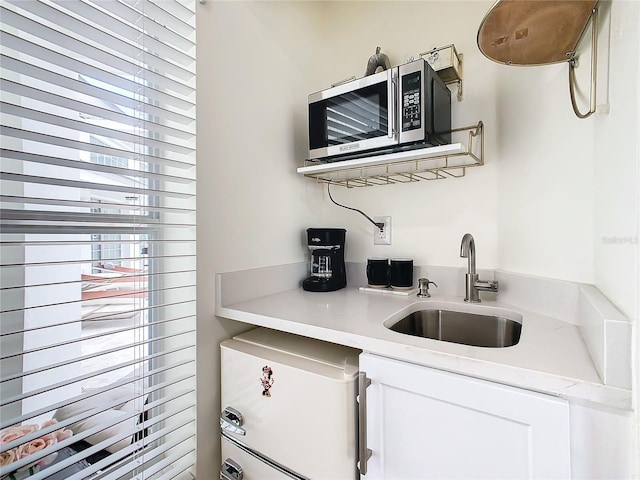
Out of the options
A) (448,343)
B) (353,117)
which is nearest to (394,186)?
(353,117)

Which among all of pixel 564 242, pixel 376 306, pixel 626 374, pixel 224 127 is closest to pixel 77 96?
pixel 224 127

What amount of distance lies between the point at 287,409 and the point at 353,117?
44.6 inches

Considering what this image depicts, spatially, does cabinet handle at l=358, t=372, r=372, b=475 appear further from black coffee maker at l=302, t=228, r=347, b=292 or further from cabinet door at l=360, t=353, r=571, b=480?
black coffee maker at l=302, t=228, r=347, b=292

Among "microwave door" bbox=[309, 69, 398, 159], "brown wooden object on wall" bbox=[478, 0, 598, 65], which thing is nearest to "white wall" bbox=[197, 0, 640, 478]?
"brown wooden object on wall" bbox=[478, 0, 598, 65]

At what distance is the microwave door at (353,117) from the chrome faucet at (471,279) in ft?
1.61

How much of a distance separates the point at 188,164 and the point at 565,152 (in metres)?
1.30

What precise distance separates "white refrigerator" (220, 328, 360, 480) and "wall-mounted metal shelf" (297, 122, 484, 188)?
746mm

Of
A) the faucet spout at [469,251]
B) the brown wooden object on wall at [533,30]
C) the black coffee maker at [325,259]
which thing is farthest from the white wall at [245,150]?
the brown wooden object on wall at [533,30]

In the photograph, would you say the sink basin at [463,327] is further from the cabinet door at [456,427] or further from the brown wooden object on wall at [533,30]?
the brown wooden object on wall at [533,30]

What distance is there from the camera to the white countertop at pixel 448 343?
2.00ft

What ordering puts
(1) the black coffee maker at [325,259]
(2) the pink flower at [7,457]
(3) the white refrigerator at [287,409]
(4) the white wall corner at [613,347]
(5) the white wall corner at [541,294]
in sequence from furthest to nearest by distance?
(1) the black coffee maker at [325,259]
(5) the white wall corner at [541,294]
(3) the white refrigerator at [287,409]
(2) the pink flower at [7,457]
(4) the white wall corner at [613,347]

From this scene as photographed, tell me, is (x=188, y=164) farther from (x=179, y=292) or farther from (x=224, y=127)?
(x=179, y=292)

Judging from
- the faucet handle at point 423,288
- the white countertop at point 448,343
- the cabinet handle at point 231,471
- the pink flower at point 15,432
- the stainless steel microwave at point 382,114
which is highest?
the stainless steel microwave at point 382,114

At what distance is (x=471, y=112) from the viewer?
4.31 feet
